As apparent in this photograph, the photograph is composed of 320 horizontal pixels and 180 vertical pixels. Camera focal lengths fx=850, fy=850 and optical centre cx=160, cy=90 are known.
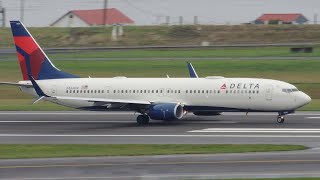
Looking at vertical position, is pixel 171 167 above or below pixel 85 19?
above

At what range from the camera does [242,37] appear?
118 meters

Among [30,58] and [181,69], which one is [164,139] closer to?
[30,58]

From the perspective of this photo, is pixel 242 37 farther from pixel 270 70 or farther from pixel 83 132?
pixel 83 132

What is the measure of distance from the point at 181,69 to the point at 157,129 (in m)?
39.0

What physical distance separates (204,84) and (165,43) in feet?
224

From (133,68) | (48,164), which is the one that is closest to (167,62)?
(133,68)

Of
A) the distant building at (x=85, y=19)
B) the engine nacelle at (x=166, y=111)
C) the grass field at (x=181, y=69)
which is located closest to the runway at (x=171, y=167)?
the engine nacelle at (x=166, y=111)

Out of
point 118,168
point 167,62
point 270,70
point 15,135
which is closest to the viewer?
point 118,168

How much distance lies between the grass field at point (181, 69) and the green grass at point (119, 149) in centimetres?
3416

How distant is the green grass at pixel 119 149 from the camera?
3469cm

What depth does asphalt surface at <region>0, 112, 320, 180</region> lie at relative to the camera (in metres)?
28.7

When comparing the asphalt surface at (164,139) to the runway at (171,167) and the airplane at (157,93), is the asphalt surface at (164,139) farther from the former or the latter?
the airplane at (157,93)

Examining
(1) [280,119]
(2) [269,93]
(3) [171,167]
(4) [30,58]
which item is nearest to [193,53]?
(4) [30,58]

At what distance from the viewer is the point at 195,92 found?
49.7 meters
